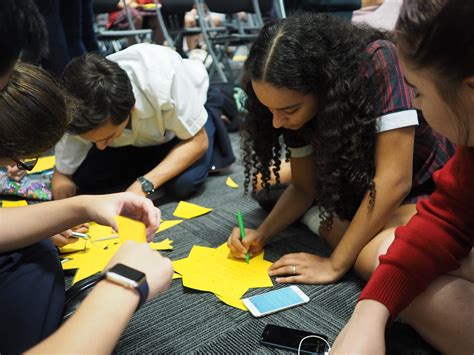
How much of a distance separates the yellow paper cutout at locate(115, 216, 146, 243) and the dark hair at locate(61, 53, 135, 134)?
691 mm

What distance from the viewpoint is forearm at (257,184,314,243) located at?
145 cm

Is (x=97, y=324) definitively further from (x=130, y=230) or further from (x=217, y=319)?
(x=217, y=319)

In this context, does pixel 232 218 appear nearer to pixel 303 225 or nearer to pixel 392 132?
pixel 303 225

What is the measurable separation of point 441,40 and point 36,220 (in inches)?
35.7

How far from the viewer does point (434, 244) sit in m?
0.87

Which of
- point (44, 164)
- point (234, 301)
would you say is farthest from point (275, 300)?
point (44, 164)

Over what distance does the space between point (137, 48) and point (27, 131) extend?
907 mm

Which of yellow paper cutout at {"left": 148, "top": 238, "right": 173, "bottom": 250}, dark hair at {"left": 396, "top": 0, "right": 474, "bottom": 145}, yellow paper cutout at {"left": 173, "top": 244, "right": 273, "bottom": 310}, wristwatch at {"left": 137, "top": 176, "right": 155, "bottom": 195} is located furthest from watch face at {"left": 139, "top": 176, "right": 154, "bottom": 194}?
dark hair at {"left": 396, "top": 0, "right": 474, "bottom": 145}

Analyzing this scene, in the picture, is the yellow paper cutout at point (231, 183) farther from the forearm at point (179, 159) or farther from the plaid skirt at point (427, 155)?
the plaid skirt at point (427, 155)

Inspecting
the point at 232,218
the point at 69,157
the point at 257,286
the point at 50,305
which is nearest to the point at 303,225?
the point at 232,218

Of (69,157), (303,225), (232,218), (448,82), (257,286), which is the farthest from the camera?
(69,157)

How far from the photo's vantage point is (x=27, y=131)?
99 cm

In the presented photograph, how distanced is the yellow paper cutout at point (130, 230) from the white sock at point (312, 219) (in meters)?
0.81

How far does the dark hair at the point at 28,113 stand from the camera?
0.97 m
